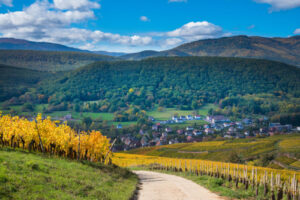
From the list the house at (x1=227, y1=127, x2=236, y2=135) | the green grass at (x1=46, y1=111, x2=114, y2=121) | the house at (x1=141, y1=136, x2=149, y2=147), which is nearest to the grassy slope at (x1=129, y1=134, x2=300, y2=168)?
the house at (x1=141, y1=136, x2=149, y2=147)

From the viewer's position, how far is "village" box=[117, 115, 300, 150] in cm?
12912

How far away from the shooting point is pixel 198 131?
5832 inches

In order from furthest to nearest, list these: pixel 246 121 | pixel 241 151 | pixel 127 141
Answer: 1. pixel 246 121
2. pixel 127 141
3. pixel 241 151

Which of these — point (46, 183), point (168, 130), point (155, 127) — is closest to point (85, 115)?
point (155, 127)

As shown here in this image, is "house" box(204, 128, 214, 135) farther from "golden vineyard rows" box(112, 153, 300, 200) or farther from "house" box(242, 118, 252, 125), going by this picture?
"golden vineyard rows" box(112, 153, 300, 200)

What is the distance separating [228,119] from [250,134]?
194ft

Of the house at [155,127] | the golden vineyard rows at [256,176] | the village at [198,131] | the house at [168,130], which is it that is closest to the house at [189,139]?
the village at [198,131]

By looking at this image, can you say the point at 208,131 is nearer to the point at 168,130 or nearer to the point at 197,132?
the point at 197,132

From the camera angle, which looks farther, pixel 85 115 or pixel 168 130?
pixel 85 115

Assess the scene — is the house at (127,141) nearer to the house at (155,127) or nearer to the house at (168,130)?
the house at (168,130)

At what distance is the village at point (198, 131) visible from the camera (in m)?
129

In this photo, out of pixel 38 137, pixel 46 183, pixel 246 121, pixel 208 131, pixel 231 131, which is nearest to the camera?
pixel 46 183

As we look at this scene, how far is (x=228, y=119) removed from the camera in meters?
192

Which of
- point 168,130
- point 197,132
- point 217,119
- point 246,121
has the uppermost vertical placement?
point 246,121
